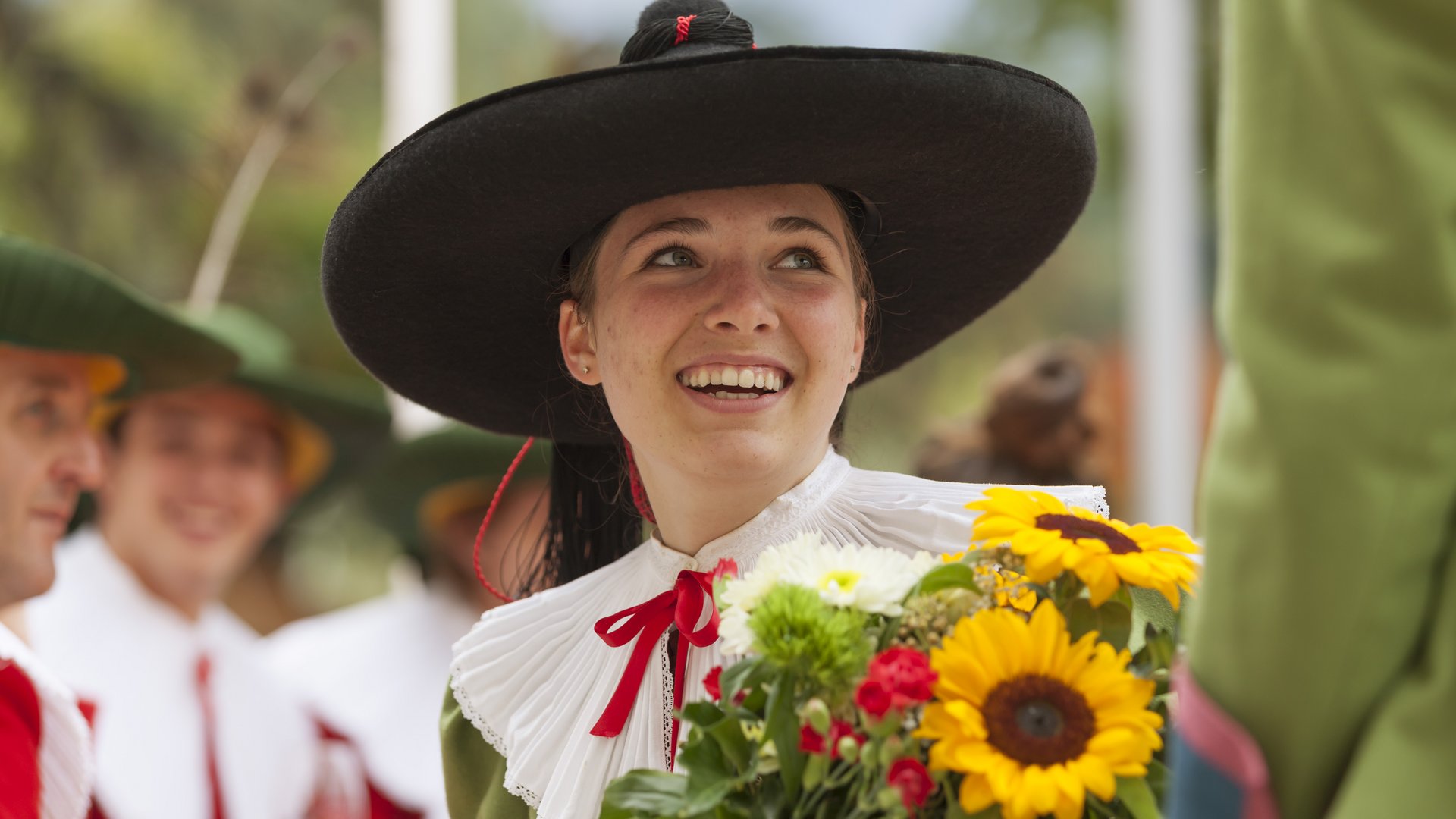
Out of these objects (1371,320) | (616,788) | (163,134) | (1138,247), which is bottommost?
(616,788)

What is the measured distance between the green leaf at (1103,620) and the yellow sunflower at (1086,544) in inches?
1.1

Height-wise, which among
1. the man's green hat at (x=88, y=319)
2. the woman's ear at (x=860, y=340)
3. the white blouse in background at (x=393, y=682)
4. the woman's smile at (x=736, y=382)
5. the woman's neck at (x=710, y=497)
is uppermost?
the man's green hat at (x=88, y=319)

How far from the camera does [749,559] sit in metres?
1.98

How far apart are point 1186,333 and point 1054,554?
612 centimetres

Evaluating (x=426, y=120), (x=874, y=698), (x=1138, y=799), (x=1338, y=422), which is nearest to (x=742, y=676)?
(x=874, y=698)

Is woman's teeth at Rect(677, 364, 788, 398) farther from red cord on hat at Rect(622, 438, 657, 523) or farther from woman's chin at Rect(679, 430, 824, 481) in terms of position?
red cord on hat at Rect(622, 438, 657, 523)

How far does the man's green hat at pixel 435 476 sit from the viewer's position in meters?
4.74

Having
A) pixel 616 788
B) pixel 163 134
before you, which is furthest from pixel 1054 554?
pixel 163 134

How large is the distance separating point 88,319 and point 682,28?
1.59 meters

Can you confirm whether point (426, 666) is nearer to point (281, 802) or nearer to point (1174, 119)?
point (281, 802)

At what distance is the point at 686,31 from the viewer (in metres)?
2.00

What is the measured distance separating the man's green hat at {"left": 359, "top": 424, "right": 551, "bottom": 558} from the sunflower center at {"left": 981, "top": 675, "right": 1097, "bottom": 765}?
3.22 meters

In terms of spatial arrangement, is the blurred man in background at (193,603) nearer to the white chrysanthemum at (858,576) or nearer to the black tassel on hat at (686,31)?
the black tassel on hat at (686,31)

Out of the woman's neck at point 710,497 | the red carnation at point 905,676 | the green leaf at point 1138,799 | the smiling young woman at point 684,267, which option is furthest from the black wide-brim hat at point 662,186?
the green leaf at point 1138,799
